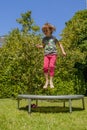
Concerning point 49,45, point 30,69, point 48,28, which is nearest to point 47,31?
point 48,28

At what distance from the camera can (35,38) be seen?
1609 centimetres

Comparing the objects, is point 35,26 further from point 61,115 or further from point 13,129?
point 13,129

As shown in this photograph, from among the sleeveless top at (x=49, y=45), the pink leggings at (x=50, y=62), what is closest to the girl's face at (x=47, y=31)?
the sleeveless top at (x=49, y=45)

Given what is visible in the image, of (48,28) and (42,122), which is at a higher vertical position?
(48,28)

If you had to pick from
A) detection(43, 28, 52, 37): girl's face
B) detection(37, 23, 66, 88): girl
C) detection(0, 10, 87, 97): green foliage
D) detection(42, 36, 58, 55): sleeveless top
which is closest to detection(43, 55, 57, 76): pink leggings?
detection(37, 23, 66, 88): girl

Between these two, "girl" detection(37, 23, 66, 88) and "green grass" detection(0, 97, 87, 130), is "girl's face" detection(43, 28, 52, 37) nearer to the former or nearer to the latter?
"girl" detection(37, 23, 66, 88)

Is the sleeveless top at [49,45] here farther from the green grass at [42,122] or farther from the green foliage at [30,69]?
the green foliage at [30,69]

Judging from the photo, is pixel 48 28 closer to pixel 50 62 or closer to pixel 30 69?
pixel 50 62

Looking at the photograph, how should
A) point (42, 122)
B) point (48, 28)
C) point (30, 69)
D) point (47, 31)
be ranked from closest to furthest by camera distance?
point (42, 122), point (48, 28), point (47, 31), point (30, 69)

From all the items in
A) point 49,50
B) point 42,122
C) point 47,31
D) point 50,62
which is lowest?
point 42,122

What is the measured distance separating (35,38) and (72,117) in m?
8.44

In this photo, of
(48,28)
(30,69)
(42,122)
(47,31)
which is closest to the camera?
(42,122)

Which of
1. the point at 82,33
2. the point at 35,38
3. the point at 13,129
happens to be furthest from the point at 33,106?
the point at 82,33

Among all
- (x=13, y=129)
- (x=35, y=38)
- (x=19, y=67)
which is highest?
(x=35, y=38)
